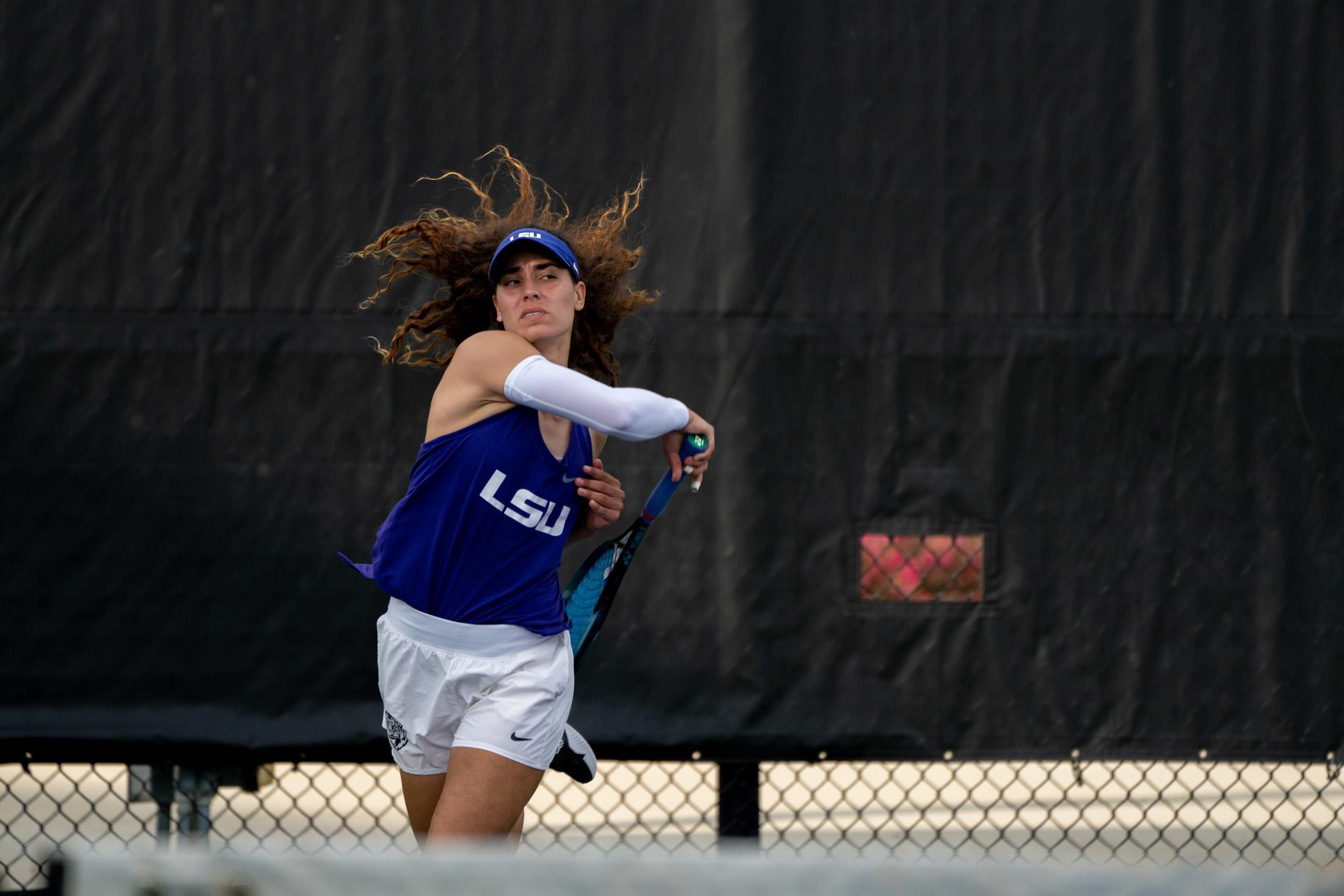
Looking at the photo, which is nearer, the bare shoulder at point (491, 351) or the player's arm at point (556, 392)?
the player's arm at point (556, 392)

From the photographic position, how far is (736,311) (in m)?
3.13

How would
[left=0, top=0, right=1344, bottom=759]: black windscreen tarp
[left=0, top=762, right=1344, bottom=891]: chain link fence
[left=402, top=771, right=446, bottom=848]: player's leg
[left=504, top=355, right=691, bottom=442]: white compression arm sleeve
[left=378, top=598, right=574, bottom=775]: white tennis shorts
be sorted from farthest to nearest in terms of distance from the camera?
[left=0, top=762, right=1344, bottom=891]: chain link fence
[left=0, top=0, right=1344, bottom=759]: black windscreen tarp
[left=402, top=771, right=446, bottom=848]: player's leg
[left=378, top=598, right=574, bottom=775]: white tennis shorts
[left=504, top=355, right=691, bottom=442]: white compression arm sleeve

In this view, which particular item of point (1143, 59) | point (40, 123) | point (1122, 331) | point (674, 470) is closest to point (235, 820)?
point (40, 123)

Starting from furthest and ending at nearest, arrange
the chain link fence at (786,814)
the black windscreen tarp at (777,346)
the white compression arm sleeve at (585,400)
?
the chain link fence at (786,814) < the black windscreen tarp at (777,346) < the white compression arm sleeve at (585,400)

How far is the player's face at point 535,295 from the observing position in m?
2.38

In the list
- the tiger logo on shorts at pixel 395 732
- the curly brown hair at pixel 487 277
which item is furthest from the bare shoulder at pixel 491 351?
the tiger logo on shorts at pixel 395 732

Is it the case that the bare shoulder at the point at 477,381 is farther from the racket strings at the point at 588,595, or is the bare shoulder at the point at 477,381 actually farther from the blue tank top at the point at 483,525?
the racket strings at the point at 588,595

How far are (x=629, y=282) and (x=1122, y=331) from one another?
4.07ft

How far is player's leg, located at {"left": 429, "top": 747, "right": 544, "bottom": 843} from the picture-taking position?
2182 millimetres

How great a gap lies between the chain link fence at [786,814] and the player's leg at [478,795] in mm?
899

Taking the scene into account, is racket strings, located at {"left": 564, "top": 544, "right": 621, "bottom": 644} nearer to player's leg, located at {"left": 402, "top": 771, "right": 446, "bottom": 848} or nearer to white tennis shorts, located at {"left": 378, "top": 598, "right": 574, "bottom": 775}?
white tennis shorts, located at {"left": 378, "top": 598, "right": 574, "bottom": 775}

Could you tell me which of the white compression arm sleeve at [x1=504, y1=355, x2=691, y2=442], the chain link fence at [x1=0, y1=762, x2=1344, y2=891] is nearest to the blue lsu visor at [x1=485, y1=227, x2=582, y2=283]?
the white compression arm sleeve at [x1=504, y1=355, x2=691, y2=442]

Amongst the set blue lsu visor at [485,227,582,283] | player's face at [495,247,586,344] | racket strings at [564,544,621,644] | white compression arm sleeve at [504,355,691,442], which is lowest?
racket strings at [564,544,621,644]

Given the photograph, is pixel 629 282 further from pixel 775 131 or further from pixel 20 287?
pixel 20 287
